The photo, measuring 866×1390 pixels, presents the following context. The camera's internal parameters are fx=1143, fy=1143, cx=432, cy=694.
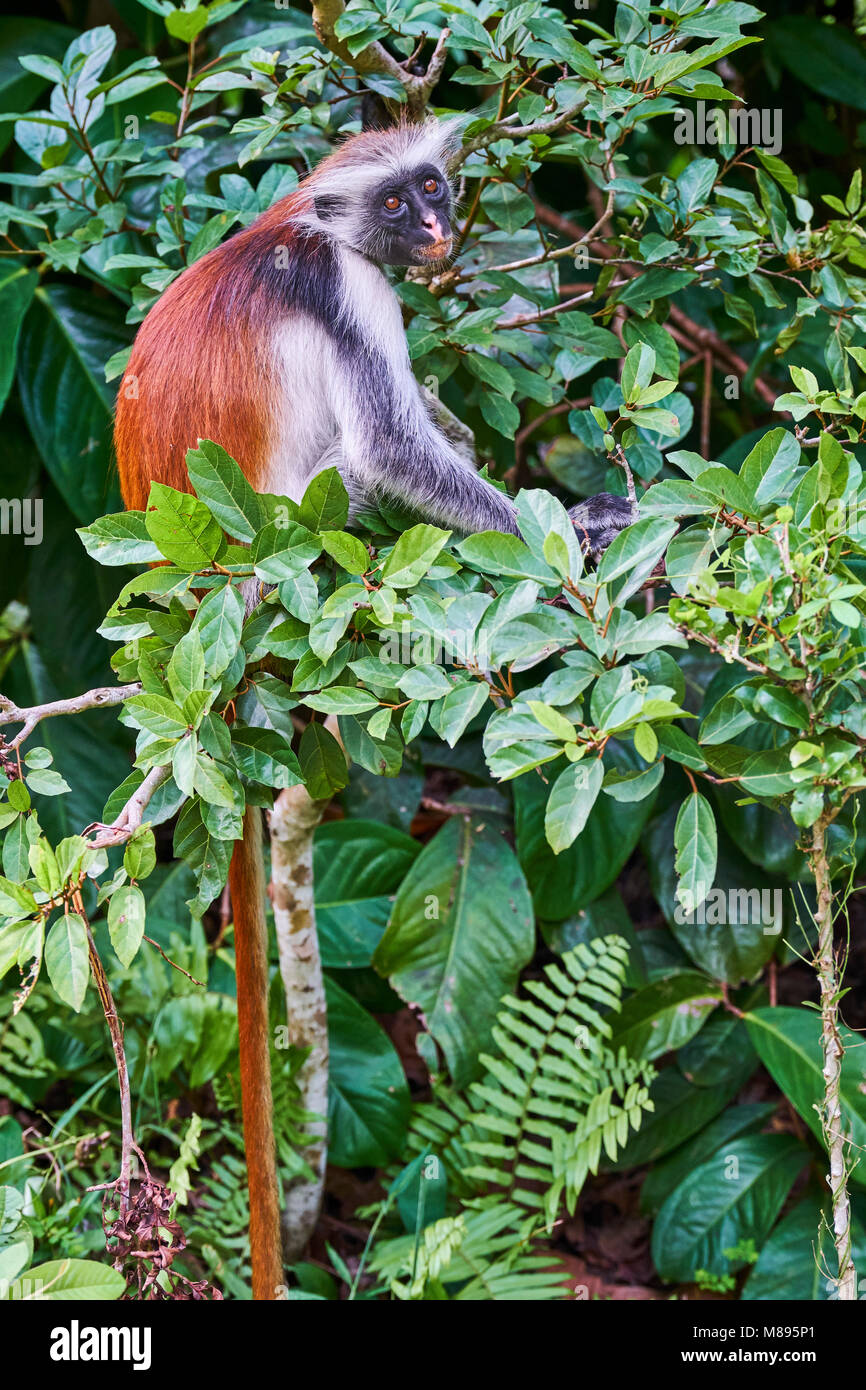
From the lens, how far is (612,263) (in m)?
1.95

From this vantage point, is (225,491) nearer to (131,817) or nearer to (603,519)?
(131,817)

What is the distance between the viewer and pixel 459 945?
2.78 m

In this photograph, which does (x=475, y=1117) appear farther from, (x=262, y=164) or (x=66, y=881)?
(x=262, y=164)

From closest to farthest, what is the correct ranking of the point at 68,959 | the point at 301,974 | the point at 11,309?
the point at 68,959, the point at 301,974, the point at 11,309

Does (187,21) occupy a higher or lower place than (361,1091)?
higher

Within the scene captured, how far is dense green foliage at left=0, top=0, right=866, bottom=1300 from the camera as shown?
1305 millimetres

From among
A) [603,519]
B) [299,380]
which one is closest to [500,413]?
[603,519]

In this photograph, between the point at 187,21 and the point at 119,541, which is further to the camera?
the point at 187,21

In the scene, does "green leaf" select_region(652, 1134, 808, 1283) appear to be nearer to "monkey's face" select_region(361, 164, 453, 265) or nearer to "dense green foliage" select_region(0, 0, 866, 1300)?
"dense green foliage" select_region(0, 0, 866, 1300)

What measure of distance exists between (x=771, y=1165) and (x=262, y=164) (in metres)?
2.79

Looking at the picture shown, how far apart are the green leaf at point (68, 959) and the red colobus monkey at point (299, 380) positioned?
585 millimetres

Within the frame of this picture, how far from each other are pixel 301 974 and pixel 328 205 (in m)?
1.55

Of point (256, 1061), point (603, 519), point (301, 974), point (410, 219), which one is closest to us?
point (256, 1061)

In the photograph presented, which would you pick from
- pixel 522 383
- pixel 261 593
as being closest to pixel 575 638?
pixel 261 593
